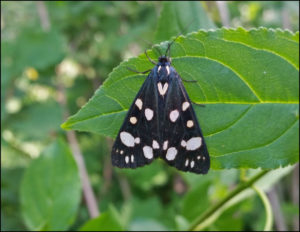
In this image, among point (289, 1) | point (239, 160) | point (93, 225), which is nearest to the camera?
point (239, 160)

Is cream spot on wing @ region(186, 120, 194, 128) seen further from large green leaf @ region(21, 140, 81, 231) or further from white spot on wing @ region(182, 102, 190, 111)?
large green leaf @ region(21, 140, 81, 231)

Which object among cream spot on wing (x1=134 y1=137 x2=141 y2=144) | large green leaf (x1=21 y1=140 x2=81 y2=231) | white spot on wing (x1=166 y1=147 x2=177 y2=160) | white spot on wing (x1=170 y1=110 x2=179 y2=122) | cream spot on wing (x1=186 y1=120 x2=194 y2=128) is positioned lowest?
large green leaf (x1=21 y1=140 x2=81 y2=231)

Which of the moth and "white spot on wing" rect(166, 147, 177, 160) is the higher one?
the moth

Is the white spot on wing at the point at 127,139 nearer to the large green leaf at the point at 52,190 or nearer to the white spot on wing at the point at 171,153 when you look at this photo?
the white spot on wing at the point at 171,153

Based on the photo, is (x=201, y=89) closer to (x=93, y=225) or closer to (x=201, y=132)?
(x=201, y=132)

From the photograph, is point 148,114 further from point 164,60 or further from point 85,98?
point 85,98

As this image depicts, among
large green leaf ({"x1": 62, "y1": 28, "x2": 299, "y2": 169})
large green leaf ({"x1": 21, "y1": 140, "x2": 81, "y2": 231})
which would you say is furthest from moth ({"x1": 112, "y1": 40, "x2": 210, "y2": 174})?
large green leaf ({"x1": 21, "y1": 140, "x2": 81, "y2": 231})

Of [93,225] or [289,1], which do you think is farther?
[289,1]

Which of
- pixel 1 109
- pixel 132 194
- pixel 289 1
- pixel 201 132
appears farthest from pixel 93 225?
pixel 132 194
